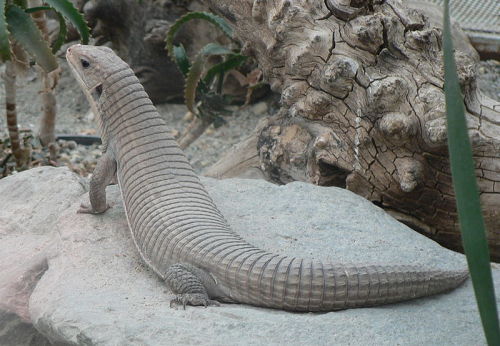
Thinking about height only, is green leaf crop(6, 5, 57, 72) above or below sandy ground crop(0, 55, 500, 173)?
above

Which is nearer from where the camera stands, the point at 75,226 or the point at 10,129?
the point at 75,226

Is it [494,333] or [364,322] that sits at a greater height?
[494,333]

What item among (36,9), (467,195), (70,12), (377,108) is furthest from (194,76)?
(467,195)

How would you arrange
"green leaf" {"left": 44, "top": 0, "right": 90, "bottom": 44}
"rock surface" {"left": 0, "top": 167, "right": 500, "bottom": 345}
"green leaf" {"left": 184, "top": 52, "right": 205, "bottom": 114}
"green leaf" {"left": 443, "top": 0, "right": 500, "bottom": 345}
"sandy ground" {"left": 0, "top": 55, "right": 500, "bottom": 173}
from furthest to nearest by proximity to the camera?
1. "sandy ground" {"left": 0, "top": 55, "right": 500, "bottom": 173}
2. "green leaf" {"left": 184, "top": 52, "right": 205, "bottom": 114}
3. "green leaf" {"left": 44, "top": 0, "right": 90, "bottom": 44}
4. "rock surface" {"left": 0, "top": 167, "right": 500, "bottom": 345}
5. "green leaf" {"left": 443, "top": 0, "right": 500, "bottom": 345}

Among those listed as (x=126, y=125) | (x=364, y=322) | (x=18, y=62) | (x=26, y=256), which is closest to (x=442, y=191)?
(x=364, y=322)

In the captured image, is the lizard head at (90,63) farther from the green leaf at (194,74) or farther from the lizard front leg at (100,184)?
the green leaf at (194,74)

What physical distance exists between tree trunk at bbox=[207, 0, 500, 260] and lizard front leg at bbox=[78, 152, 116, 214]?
1.18m

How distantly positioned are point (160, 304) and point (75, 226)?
91 cm

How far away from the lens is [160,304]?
292 cm

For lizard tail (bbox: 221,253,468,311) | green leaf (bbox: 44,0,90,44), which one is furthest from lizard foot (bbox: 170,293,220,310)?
green leaf (bbox: 44,0,90,44)

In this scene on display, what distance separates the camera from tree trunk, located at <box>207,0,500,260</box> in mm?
3895

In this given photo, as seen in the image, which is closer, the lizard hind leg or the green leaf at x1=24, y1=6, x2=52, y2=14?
the lizard hind leg

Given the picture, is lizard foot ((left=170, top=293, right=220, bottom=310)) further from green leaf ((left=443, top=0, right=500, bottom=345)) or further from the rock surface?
green leaf ((left=443, top=0, right=500, bottom=345))

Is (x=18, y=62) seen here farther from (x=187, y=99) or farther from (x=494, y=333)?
(x=494, y=333)
